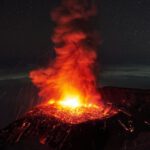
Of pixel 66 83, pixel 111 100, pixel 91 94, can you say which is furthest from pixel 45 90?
pixel 111 100

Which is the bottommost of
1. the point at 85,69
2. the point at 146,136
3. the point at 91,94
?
the point at 146,136

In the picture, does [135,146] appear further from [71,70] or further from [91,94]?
[71,70]

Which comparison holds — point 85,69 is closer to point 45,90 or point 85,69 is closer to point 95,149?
point 45,90

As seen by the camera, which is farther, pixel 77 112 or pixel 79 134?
pixel 77 112

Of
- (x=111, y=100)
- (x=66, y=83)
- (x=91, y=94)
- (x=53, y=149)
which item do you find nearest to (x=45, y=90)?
(x=66, y=83)

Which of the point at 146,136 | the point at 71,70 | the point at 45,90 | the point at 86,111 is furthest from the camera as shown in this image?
the point at 45,90

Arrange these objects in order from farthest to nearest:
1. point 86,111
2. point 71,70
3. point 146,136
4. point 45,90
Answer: point 45,90, point 71,70, point 146,136, point 86,111

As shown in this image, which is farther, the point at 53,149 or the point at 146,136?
the point at 146,136

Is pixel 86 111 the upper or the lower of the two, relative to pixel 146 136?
upper

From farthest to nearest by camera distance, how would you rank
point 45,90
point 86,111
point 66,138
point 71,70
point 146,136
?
1. point 45,90
2. point 71,70
3. point 146,136
4. point 86,111
5. point 66,138
